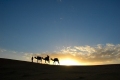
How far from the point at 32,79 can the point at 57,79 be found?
1454 millimetres

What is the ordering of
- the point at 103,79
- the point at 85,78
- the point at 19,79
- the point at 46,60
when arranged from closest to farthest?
1. the point at 103,79
2. the point at 85,78
3. the point at 19,79
4. the point at 46,60

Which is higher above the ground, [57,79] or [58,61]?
[58,61]

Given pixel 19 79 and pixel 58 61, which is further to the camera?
pixel 58 61

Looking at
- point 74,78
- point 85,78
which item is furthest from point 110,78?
point 74,78

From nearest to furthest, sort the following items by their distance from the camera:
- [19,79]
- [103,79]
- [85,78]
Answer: [103,79], [85,78], [19,79]

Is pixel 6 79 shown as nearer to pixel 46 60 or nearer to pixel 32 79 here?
pixel 32 79

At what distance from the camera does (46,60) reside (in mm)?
34625

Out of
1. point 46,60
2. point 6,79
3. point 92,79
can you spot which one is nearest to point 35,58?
point 46,60

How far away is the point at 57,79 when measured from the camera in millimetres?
9719

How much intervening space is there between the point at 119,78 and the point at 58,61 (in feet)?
90.2

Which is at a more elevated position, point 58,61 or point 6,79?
point 58,61

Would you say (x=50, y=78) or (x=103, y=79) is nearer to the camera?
(x=103, y=79)

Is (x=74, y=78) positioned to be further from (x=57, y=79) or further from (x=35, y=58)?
(x=35, y=58)

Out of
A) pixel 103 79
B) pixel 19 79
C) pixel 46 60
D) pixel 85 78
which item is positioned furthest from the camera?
pixel 46 60
